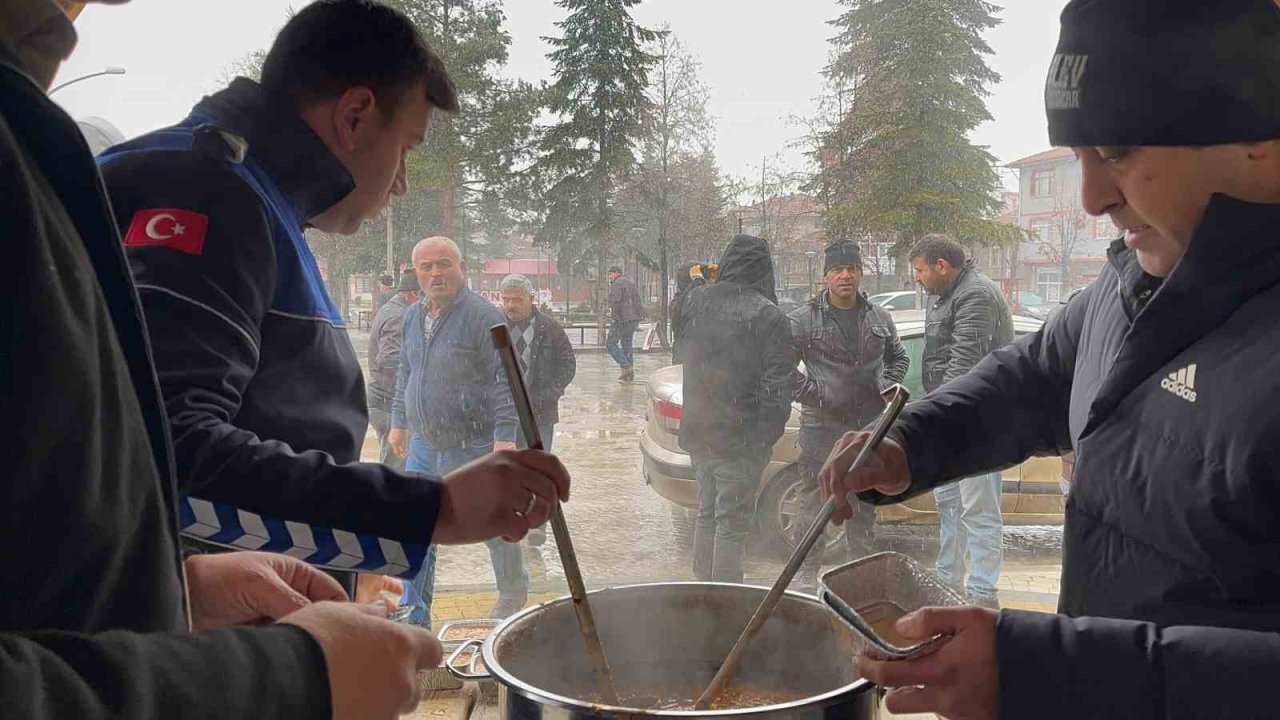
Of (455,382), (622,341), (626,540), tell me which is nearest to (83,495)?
(455,382)

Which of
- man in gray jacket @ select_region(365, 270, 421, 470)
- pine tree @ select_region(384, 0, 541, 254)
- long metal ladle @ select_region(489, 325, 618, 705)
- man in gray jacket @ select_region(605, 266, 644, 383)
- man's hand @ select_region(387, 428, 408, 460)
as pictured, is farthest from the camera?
man in gray jacket @ select_region(605, 266, 644, 383)

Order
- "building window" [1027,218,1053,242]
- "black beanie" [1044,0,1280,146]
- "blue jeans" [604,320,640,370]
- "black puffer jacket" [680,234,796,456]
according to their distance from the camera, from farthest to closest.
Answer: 1. "blue jeans" [604,320,640,370]
2. "building window" [1027,218,1053,242]
3. "black puffer jacket" [680,234,796,456]
4. "black beanie" [1044,0,1280,146]

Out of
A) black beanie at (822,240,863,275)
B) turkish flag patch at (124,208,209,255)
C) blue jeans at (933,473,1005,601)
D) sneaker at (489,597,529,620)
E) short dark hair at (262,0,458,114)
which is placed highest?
short dark hair at (262,0,458,114)

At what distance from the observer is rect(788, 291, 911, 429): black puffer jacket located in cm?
425

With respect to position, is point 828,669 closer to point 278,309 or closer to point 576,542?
point 278,309

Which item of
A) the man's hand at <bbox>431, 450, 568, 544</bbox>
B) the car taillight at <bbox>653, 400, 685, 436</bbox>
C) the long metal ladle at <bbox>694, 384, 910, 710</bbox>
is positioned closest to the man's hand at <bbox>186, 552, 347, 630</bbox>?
the man's hand at <bbox>431, 450, 568, 544</bbox>

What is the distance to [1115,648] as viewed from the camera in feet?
2.96

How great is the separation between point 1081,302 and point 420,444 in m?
3.27

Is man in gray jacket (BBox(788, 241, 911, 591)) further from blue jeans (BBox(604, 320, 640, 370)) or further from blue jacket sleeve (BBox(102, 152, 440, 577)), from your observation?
blue jacket sleeve (BBox(102, 152, 440, 577))

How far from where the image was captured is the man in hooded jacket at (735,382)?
4121 mm

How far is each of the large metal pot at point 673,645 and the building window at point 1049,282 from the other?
3876 mm

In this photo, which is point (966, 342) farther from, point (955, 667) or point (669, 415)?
point (955, 667)

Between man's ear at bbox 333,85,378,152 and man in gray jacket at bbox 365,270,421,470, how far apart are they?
308 cm

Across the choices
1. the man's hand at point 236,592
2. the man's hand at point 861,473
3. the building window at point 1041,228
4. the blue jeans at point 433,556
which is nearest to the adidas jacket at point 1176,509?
the man's hand at point 861,473
